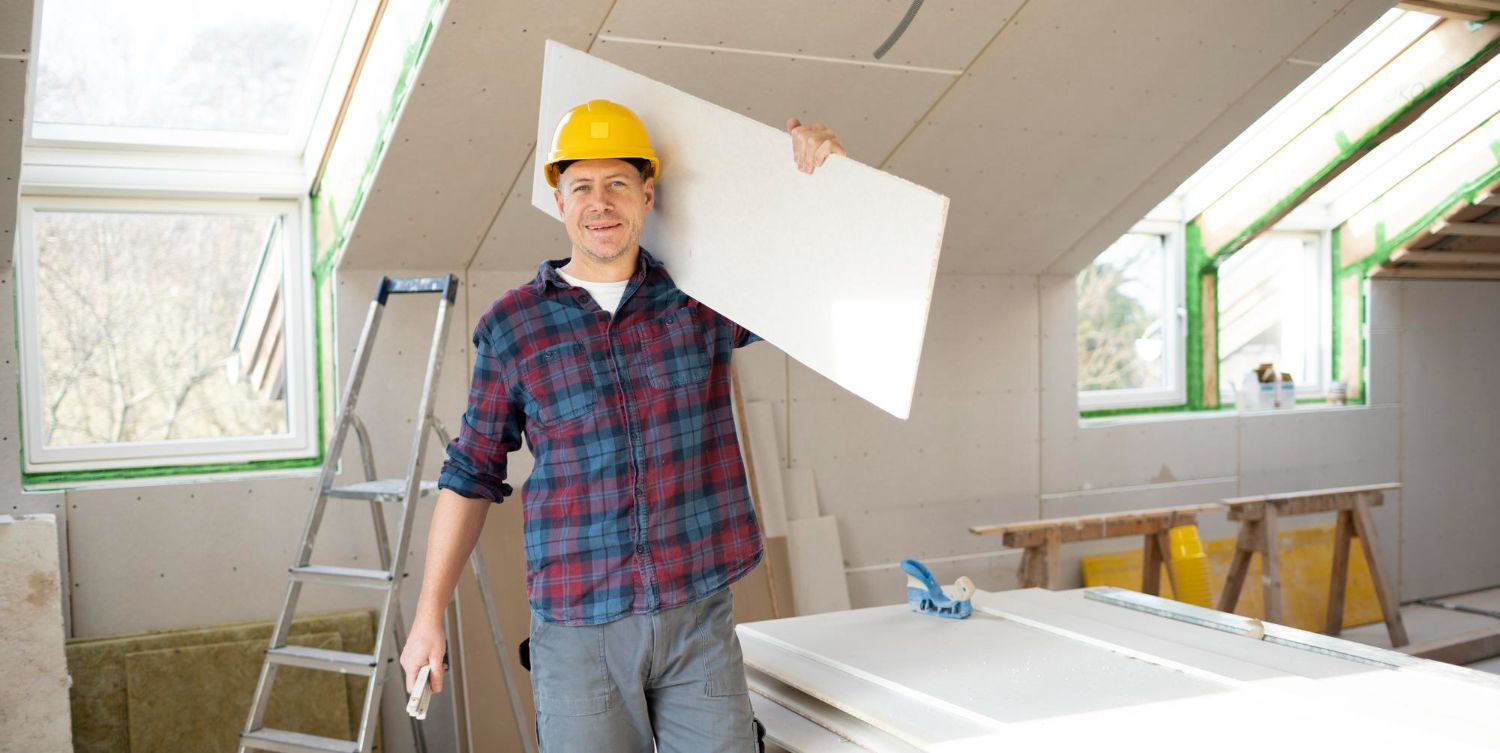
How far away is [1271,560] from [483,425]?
12.3 ft

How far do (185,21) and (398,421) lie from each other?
4.20 ft

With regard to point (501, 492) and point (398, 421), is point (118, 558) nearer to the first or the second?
point (398, 421)

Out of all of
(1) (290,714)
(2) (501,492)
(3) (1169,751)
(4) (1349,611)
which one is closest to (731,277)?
(2) (501,492)

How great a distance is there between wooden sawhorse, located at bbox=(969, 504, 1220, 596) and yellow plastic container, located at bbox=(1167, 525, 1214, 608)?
34cm

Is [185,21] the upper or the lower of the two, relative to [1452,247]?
upper

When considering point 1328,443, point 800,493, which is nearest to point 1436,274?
point 1328,443

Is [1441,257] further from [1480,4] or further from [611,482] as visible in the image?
[611,482]

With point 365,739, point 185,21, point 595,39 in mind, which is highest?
point 185,21

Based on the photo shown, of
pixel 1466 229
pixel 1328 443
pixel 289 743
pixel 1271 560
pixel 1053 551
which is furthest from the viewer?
pixel 1328 443

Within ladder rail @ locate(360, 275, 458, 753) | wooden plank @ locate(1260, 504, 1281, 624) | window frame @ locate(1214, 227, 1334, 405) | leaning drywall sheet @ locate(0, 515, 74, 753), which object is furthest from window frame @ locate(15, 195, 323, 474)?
window frame @ locate(1214, 227, 1334, 405)

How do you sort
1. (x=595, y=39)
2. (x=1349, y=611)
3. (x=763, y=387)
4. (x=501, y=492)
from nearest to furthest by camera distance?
(x=501, y=492)
(x=595, y=39)
(x=763, y=387)
(x=1349, y=611)

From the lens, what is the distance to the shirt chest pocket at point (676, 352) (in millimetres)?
1925

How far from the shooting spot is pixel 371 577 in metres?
2.93

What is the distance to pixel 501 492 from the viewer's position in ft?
6.54
